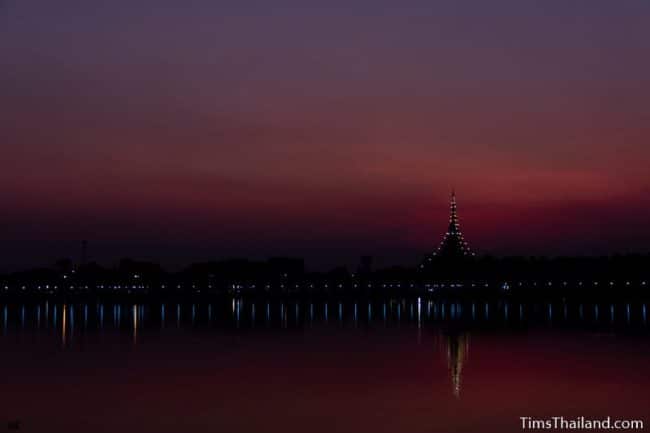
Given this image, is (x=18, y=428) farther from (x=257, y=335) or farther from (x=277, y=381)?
(x=257, y=335)

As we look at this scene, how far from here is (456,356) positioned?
941 inches

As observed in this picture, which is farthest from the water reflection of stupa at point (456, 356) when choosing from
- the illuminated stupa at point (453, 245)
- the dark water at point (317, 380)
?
the illuminated stupa at point (453, 245)

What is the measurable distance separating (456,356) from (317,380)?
5.94 metres

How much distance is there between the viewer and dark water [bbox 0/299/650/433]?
562 inches

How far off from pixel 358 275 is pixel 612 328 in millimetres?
84483

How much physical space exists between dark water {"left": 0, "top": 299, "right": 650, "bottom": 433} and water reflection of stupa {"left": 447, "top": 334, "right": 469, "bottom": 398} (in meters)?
0.07

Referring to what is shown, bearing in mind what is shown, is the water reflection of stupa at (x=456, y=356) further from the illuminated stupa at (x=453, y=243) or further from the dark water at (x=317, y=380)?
the illuminated stupa at (x=453, y=243)

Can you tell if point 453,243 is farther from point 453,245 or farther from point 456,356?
point 456,356

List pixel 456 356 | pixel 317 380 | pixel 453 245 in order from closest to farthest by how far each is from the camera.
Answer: pixel 317 380 → pixel 456 356 → pixel 453 245

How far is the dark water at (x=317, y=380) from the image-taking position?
14266mm

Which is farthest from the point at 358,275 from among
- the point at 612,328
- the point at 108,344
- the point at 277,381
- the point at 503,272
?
the point at 277,381

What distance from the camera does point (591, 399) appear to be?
1609cm

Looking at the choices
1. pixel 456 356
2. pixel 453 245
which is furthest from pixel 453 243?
pixel 456 356

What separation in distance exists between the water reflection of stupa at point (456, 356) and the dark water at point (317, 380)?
0.22ft
